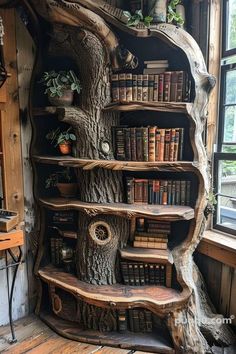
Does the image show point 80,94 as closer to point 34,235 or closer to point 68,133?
point 68,133

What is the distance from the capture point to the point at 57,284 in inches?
72.2

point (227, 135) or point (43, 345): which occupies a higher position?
point (227, 135)

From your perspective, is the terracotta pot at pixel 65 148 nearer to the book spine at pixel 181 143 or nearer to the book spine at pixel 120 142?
the book spine at pixel 120 142

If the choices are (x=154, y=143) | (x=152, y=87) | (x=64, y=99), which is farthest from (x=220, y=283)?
(x=64, y=99)

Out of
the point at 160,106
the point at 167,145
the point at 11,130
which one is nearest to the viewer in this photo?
the point at 160,106

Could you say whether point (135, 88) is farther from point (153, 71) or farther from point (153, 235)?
point (153, 235)

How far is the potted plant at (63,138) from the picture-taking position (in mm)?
1806

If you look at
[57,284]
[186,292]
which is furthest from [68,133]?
[186,292]

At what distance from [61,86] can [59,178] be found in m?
0.64

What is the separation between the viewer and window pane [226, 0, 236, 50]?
1858 mm

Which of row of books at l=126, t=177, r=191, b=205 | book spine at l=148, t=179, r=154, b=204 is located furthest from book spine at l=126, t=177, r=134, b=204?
book spine at l=148, t=179, r=154, b=204

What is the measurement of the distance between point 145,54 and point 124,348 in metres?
1.92

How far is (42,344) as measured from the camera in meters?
1.75

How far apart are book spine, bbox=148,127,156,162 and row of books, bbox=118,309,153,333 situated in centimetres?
99
